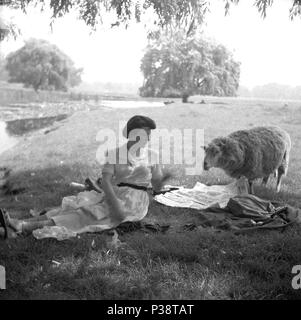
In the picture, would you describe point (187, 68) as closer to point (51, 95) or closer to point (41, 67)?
point (41, 67)

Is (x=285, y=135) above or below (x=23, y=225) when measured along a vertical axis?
above

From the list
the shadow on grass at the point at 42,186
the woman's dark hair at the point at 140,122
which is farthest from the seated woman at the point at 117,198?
the shadow on grass at the point at 42,186

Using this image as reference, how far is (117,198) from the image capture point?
4.92 metres

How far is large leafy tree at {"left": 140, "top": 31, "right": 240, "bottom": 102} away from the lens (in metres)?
9.27

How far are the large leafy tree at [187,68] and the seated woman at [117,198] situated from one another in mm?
4505

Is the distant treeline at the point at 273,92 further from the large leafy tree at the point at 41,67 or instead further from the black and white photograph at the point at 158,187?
the large leafy tree at the point at 41,67

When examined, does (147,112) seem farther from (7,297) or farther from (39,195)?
(7,297)

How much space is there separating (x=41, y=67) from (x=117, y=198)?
30.6ft

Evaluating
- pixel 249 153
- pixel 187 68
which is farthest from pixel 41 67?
pixel 249 153

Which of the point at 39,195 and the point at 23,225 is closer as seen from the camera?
the point at 23,225

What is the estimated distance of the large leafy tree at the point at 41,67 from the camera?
12.0 metres

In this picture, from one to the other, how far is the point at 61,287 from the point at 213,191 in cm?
377

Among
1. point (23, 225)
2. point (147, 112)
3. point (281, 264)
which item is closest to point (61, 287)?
point (23, 225)

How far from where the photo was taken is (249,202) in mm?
5609
